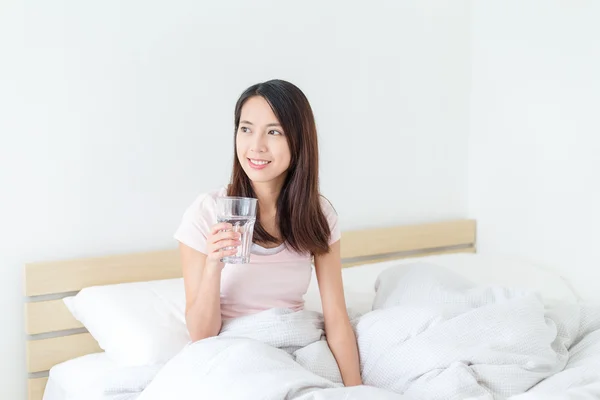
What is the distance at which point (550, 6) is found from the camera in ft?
9.05

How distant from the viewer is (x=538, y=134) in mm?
2832

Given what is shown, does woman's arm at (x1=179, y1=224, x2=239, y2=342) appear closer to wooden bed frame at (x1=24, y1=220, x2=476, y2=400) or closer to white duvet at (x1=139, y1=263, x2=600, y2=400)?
white duvet at (x1=139, y1=263, x2=600, y2=400)

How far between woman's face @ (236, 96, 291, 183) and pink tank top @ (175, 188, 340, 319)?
0.46 feet

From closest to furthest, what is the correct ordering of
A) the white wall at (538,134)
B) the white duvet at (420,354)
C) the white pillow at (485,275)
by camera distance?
1. the white duvet at (420,354)
2. the white pillow at (485,275)
3. the white wall at (538,134)

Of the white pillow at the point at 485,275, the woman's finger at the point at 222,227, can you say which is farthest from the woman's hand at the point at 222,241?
the white pillow at the point at 485,275

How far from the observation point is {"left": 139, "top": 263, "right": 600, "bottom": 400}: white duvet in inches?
59.4

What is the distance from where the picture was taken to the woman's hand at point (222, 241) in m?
1.64

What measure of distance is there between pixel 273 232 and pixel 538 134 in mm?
1308

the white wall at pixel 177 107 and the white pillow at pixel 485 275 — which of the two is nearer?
the white wall at pixel 177 107

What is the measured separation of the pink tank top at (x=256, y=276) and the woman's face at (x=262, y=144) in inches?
5.5

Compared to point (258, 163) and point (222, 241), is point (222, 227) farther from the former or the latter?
point (258, 163)

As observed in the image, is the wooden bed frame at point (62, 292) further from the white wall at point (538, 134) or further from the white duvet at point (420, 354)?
the white wall at point (538, 134)

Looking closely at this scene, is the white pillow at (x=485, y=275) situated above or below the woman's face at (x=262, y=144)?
below

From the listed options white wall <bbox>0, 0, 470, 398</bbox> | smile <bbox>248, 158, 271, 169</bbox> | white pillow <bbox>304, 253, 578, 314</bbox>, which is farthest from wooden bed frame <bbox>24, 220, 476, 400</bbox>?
smile <bbox>248, 158, 271, 169</bbox>
